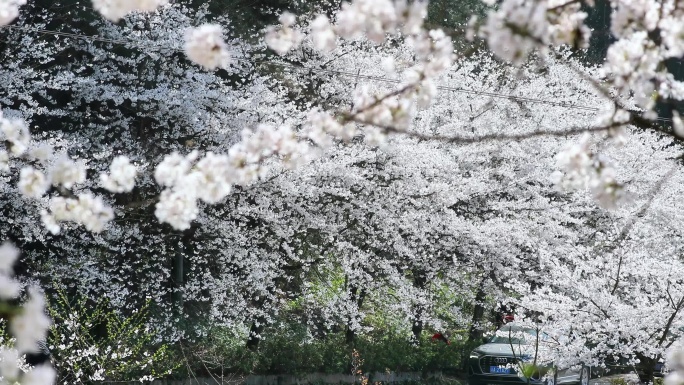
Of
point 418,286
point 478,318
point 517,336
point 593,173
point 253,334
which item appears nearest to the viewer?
point 593,173

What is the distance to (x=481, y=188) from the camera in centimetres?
1462

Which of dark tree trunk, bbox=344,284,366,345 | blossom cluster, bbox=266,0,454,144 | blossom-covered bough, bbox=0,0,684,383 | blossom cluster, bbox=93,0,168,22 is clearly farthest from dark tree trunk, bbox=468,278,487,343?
blossom cluster, bbox=93,0,168,22

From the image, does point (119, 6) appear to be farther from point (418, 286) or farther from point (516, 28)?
point (418, 286)

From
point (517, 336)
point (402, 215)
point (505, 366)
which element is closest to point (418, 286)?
point (402, 215)

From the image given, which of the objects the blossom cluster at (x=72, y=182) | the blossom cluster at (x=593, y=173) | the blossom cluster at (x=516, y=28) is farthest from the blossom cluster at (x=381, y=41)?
the blossom cluster at (x=72, y=182)

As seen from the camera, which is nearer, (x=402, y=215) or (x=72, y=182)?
(x=72, y=182)

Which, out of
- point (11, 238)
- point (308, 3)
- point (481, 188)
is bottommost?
point (11, 238)

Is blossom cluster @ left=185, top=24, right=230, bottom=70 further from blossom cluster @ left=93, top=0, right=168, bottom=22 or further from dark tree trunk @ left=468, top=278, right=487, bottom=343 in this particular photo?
dark tree trunk @ left=468, top=278, right=487, bottom=343

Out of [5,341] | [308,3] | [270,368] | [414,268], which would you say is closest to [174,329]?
[270,368]

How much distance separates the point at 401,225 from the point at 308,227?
1370 mm

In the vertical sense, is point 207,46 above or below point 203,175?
above

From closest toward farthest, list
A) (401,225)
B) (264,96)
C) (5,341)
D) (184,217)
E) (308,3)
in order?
(184,217) < (5,341) < (264,96) < (401,225) < (308,3)

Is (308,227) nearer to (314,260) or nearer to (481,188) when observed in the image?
(314,260)

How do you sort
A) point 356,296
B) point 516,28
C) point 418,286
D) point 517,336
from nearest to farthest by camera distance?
point 516,28 → point 517,336 → point 356,296 → point 418,286
